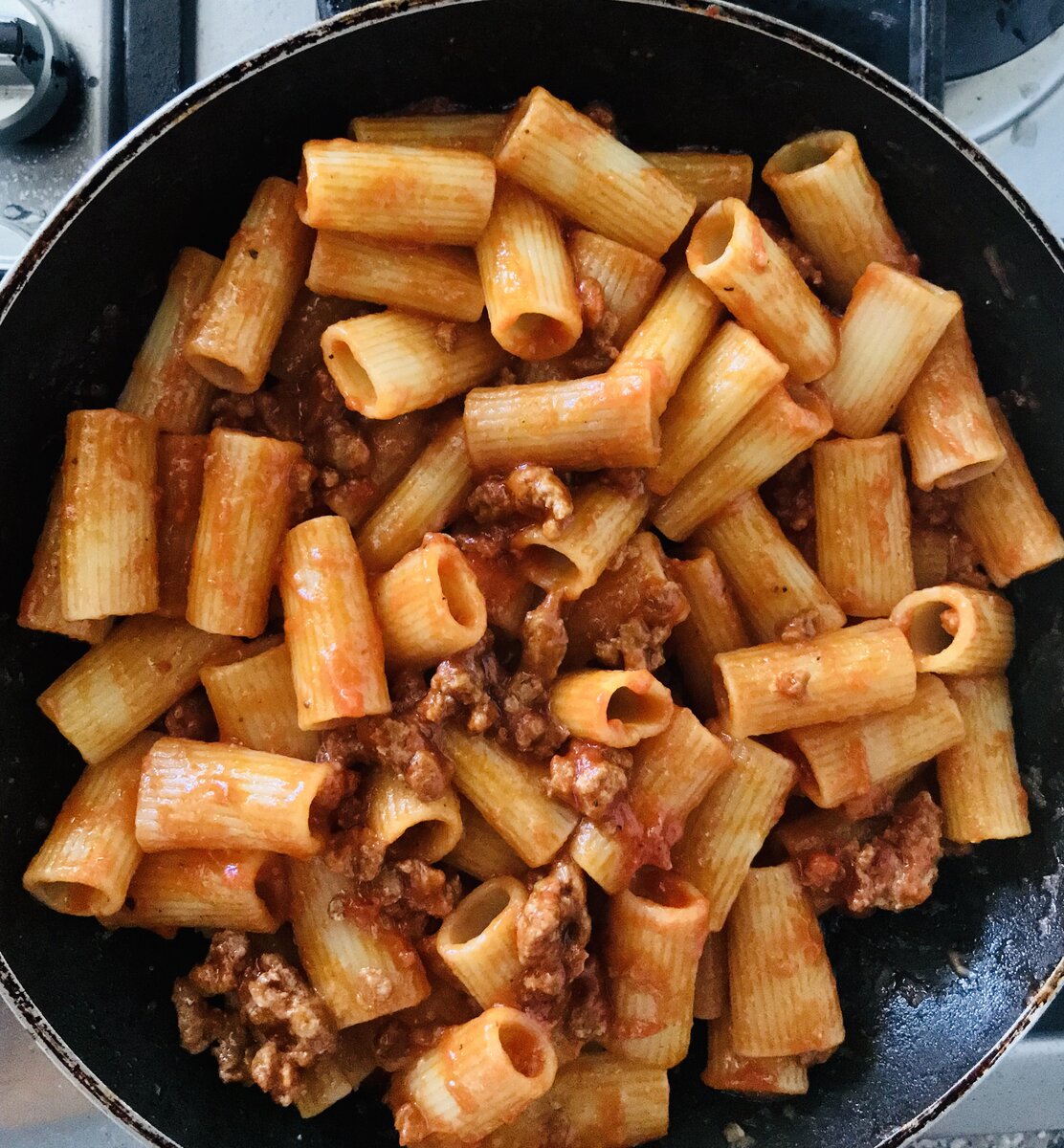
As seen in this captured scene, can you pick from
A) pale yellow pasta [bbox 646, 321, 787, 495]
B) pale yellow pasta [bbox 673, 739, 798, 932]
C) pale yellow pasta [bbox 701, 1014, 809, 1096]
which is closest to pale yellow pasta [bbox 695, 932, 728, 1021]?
pale yellow pasta [bbox 701, 1014, 809, 1096]

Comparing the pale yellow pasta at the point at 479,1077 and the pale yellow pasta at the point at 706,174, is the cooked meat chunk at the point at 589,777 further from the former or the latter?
the pale yellow pasta at the point at 706,174

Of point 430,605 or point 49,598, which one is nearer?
point 430,605

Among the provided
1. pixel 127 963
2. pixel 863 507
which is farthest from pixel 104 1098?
pixel 863 507

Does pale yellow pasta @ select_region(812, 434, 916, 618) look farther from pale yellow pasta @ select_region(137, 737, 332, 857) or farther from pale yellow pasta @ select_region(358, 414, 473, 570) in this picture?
pale yellow pasta @ select_region(137, 737, 332, 857)

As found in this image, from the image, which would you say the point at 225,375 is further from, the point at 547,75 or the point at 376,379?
the point at 547,75

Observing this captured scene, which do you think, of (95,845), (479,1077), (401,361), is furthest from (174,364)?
(479,1077)

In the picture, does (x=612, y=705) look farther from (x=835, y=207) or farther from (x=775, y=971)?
(x=835, y=207)
